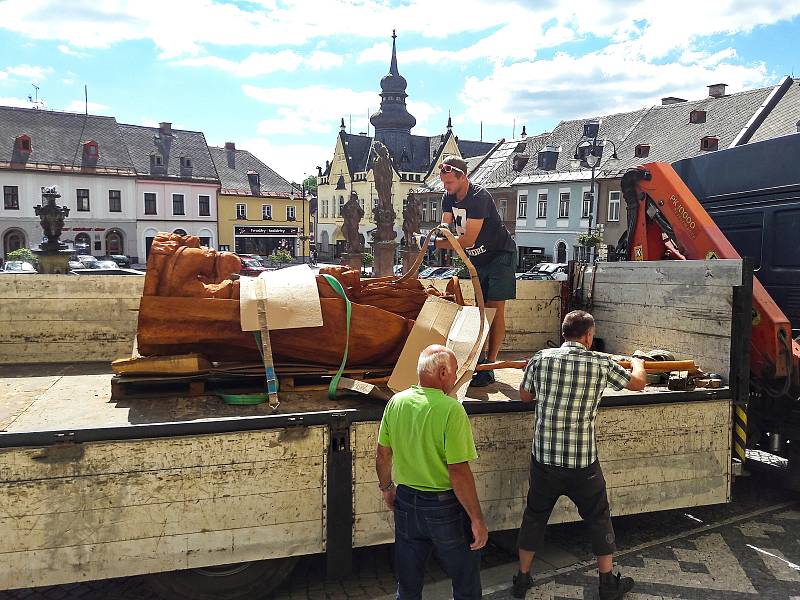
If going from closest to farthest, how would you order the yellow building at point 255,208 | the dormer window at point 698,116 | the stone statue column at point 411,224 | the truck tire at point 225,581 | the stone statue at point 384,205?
the truck tire at point 225,581 < the stone statue at point 384,205 < the stone statue column at point 411,224 < the dormer window at point 698,116 < the yellow building at point 255,208

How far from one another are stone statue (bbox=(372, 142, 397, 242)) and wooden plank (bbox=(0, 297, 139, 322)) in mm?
20538

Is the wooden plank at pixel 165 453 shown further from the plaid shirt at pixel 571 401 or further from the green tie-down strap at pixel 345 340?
the plaid shirt at pixel 571 401

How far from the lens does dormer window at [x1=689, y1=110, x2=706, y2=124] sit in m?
32.1

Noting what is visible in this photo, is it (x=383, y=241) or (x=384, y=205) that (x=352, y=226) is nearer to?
(x=384, y=205)

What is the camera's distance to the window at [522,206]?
3966 centimetres

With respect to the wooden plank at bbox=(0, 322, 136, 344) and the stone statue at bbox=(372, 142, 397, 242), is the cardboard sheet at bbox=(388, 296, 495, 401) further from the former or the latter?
the stone statue at bbox=(372, 142, 397, 242)

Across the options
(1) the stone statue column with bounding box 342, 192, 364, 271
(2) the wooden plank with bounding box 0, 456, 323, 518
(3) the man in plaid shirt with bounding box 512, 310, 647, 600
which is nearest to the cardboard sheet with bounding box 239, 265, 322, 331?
(2) the wooden plank with bounding box 0, 456, 323, 518

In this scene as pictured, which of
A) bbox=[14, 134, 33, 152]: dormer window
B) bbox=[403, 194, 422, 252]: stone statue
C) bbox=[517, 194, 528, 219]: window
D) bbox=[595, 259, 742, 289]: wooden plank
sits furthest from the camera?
→ bbox=[517, 194, 528, 219]: window

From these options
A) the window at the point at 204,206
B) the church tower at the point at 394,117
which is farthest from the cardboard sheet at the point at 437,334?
the church tower at the point at 394,117

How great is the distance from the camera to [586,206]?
35.5 m

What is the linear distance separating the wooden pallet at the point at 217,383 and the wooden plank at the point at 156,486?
0.78 m

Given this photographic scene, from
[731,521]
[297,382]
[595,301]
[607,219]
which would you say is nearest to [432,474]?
[297,382]

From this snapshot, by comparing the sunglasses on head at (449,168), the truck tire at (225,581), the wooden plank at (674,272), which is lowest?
the truck tire at (225,581)

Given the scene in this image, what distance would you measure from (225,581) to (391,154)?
59619 millimetres
